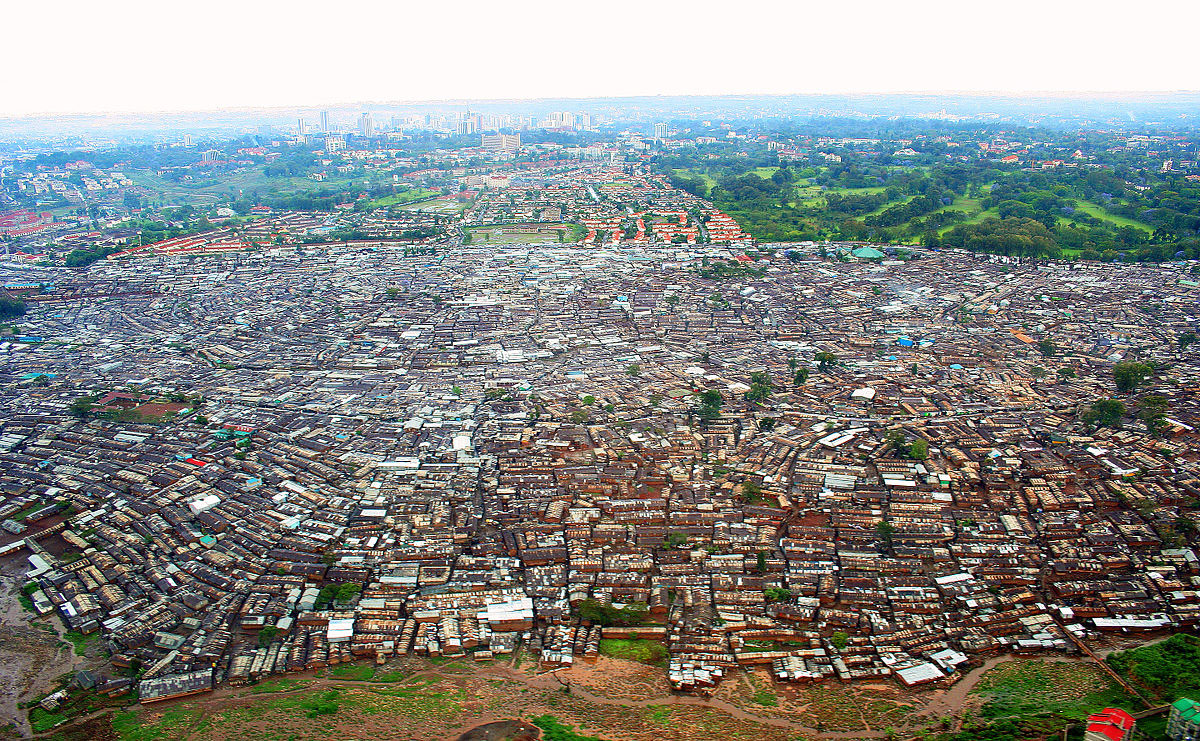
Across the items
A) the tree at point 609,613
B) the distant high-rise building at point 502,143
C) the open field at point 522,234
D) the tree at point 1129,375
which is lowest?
the tree at point 609,613

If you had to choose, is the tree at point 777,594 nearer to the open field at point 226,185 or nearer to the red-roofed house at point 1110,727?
the red-roofed house at point 1110,727

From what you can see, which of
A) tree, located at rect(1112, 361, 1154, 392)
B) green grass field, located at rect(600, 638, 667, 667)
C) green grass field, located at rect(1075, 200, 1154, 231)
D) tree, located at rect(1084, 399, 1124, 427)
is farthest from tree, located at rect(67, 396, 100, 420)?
green grass field, located at rect(1075, 200, 1154, 231)

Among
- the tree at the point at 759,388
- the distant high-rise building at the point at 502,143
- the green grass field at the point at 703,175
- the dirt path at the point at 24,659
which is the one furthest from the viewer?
the distant high-rise building at the point at 502,143

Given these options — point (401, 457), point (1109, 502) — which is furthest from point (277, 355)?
point (1109, 502)

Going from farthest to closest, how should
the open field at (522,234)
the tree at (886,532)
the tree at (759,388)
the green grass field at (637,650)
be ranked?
the open field at (522,234), the tree at (759,388), the tree at (886,532), the green grass field at (637,650)

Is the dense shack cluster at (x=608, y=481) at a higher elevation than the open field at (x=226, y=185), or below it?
below

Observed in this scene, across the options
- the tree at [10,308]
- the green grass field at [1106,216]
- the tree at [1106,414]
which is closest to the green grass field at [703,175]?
the green grass field at [1106,216]
